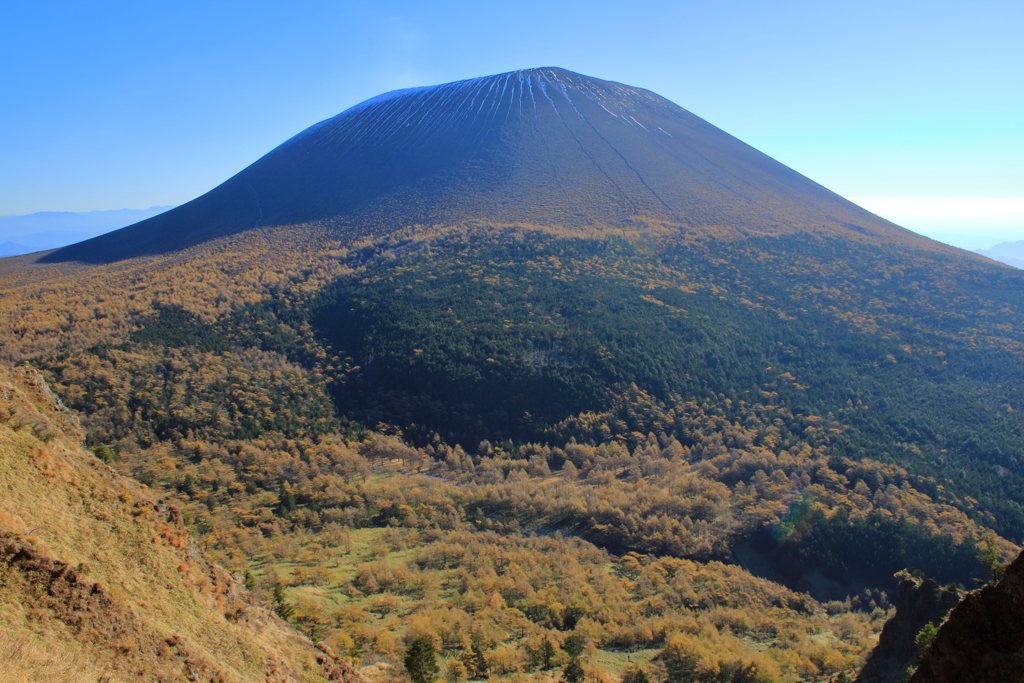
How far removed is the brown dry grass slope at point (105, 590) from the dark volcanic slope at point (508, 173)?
51874 mm

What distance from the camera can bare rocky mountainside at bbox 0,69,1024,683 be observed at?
552 inches

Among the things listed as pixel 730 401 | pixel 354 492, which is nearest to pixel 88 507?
pixel 354 492

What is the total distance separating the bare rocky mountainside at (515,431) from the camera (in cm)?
1402

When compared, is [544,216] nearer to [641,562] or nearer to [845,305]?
[845,305]

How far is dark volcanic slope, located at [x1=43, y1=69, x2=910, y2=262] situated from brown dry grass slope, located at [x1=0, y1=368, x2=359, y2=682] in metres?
51.9

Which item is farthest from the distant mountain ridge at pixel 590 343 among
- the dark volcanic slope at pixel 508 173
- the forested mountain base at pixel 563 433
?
the dark volcanic slope at pixel 508 173

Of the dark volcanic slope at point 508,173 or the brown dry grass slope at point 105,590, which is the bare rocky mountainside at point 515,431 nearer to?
the brown dry grass slope at point 105,590

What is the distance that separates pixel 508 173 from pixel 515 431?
45018 mm

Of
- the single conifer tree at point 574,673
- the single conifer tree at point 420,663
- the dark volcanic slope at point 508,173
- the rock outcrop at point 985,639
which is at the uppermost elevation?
the dark volcanic slope at point 508,173

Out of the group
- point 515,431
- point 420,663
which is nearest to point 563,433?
point 515,431

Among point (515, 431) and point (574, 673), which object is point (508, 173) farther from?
point (574, 673)

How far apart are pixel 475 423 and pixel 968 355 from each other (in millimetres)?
35066

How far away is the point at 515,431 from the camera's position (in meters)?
32.3

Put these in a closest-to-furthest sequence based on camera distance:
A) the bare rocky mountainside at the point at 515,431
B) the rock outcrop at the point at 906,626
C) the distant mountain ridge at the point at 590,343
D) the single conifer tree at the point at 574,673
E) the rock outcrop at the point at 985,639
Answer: the rock outcrop at the point at 985,639
the single conifer tree at the point at 574,673
the rock outcrop at the point at 906,626
the bare rocky mountainside at the point at 515,431
the distant mountain ridge at the point at 590,343
